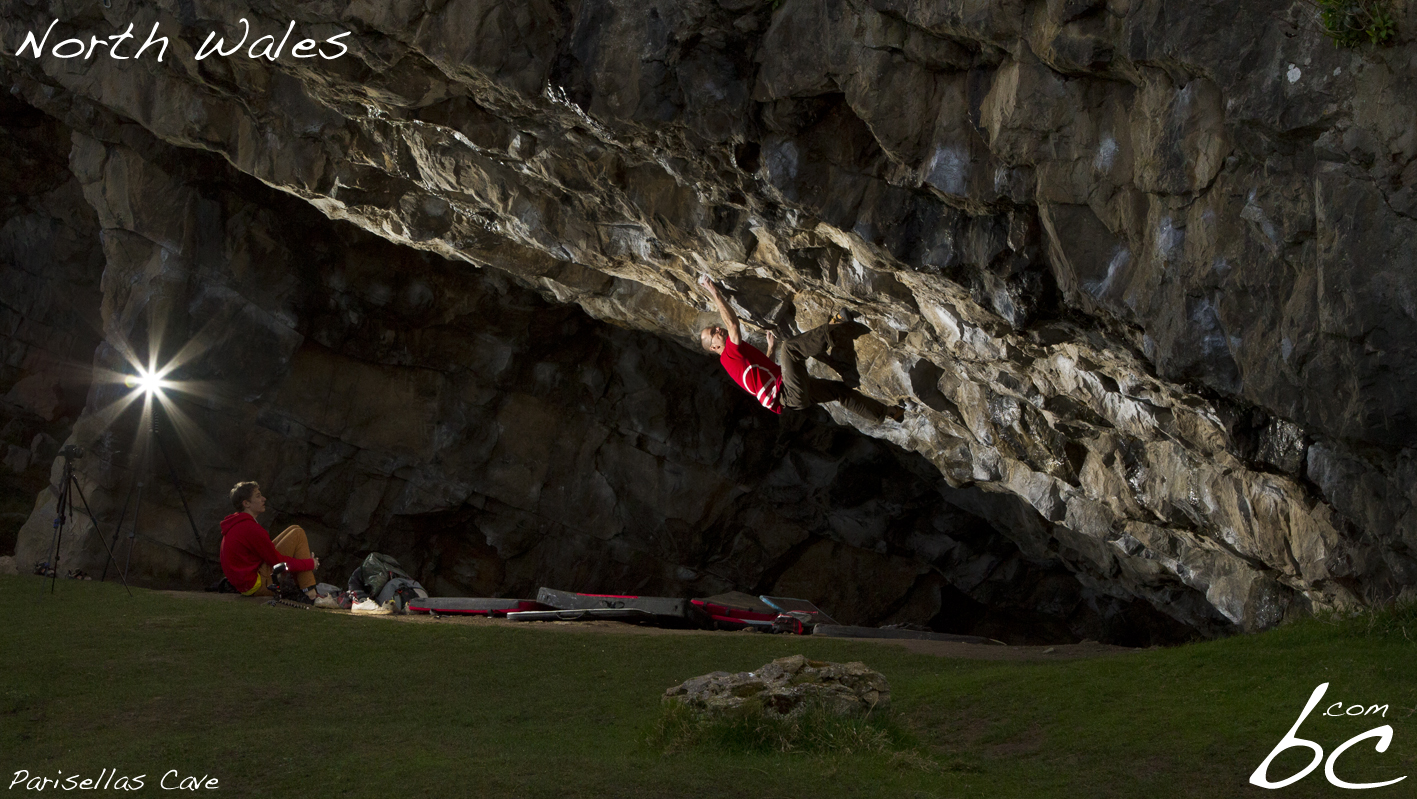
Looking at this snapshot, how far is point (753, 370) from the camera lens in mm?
13586

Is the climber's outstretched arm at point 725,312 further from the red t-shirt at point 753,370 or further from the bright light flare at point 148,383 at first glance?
the bright light flare at point 148,383

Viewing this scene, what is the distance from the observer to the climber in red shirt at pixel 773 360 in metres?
13.5

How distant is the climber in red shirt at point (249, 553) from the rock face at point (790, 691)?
8086mm

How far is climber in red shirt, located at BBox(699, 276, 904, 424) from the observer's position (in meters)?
13.5

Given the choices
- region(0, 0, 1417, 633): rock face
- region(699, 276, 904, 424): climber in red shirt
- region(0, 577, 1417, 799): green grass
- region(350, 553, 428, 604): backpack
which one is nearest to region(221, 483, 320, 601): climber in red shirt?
region(350, 553, 428, 604): backpack

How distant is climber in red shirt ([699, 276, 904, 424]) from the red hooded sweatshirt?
6.34m

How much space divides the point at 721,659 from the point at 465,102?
799cm

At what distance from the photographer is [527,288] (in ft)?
69.6

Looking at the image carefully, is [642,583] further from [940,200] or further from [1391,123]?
[1391,123]

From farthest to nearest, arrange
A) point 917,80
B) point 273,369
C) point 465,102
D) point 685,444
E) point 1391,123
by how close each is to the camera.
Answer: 1. point 685,444
2. point 273,369
3. point 465,102
4. point 917,80
5. point 1391,123

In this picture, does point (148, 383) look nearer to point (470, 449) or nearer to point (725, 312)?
point (470, 449)

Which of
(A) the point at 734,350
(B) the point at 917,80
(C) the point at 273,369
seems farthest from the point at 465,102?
(C) the point at 273,369

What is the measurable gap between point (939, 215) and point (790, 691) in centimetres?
547

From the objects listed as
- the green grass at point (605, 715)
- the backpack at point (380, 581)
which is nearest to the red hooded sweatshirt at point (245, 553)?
the backpack at point (380, 581)
